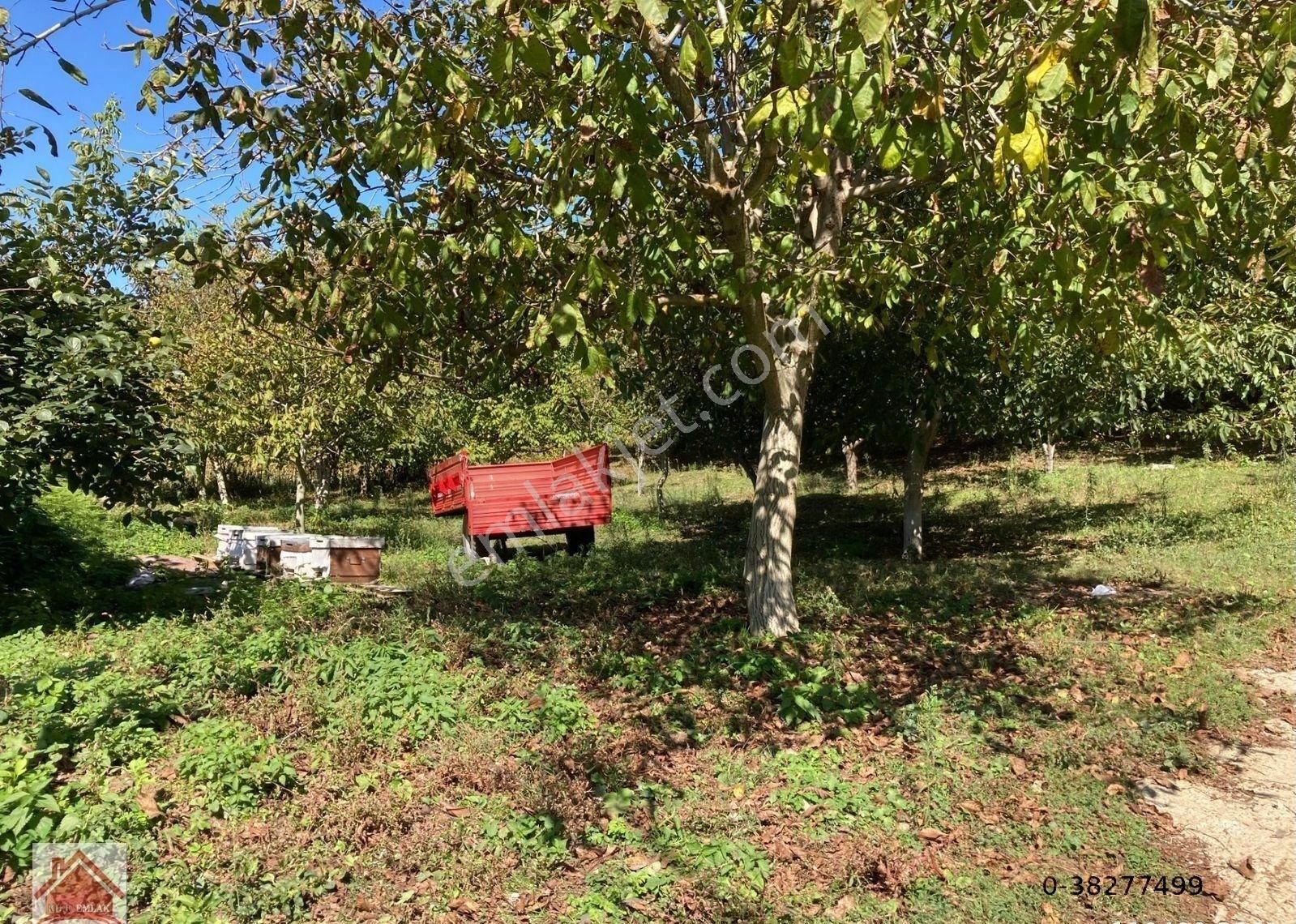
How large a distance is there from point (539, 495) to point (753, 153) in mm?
6280

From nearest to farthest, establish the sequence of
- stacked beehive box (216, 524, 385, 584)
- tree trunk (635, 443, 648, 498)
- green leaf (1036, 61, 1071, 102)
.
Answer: green leaf (1036, 61, 1071, 102) < stacked beehive box (216, 524, 385, 584) < tree trunk (635, 443, 648, 498)

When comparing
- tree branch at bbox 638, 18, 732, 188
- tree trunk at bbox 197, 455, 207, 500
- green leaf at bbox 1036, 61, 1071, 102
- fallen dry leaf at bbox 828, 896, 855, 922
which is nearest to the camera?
green leaf at bbox 1036, 61, 1071, 102

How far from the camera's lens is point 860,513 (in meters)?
15.3

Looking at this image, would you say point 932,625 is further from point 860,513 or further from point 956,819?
point 860,513

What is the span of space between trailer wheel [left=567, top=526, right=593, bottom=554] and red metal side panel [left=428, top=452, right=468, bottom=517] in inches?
64.9

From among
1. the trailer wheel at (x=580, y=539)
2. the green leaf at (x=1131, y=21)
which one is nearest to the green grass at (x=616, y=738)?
the trailer wheel at (x=580, y=539)

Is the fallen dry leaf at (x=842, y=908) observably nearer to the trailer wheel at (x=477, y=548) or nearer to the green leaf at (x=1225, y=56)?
the green leaf at (x=1225, y=56)

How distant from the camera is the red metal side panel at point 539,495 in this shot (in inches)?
Result: 420

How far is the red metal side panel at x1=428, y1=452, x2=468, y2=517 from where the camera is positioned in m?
11.4

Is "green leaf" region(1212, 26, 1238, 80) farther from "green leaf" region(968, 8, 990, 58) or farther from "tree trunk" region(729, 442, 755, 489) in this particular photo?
"tree trunk" region(729, 442, 755, 489)

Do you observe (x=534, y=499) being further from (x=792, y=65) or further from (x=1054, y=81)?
(x=1054, y=81)

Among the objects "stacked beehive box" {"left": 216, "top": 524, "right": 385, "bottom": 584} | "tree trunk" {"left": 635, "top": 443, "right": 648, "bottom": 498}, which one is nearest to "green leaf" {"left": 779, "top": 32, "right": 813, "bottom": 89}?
"stacked beehive box" {"left": 216, "top": 524, "right": 385, "bottom": 584}

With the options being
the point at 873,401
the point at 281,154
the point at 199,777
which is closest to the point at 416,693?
the point at 199,777

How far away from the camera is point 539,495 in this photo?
35.8 ft
